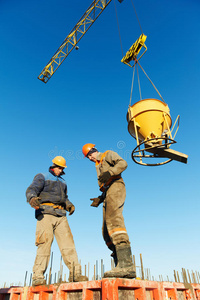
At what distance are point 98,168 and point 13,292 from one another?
2.62 metres

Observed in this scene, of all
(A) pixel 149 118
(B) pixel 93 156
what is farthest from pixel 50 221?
(A) pixel 149 118

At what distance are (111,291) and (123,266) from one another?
2.91ft

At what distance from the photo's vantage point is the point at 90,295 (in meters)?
2.80

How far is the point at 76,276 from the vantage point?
13.1 feet

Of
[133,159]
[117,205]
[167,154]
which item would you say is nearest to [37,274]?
[117,205]

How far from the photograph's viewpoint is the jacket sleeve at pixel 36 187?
14.4ft

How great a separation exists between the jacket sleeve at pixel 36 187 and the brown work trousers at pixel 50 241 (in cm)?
47

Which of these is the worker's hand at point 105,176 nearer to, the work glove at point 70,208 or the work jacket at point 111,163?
the work jacket at point 111,163

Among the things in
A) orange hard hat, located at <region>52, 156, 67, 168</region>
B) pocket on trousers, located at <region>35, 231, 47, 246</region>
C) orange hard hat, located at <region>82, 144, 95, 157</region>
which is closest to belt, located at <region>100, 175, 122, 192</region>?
orange hard hat, located at <region>82, 144, 95, 157</region>

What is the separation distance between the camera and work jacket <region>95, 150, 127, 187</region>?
412 cm

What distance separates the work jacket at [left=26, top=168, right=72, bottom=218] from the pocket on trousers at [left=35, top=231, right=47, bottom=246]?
37cm

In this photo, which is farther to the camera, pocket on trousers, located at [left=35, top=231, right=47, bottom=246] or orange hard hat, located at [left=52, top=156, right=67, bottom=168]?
orange hard hat, located at [left=52, top=156, right=67, bottom=168]

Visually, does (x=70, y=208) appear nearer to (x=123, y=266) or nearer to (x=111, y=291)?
(x=123, y=266)

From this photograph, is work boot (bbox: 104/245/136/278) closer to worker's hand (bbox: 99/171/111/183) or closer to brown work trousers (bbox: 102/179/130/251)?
brown work trousers (bbox: 102/179/130/251)
